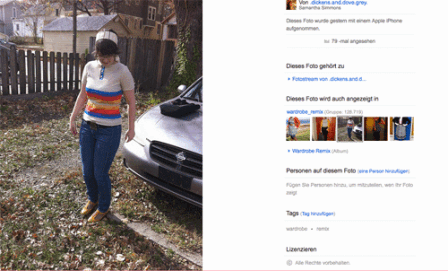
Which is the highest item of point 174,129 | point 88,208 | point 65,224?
point 174,129

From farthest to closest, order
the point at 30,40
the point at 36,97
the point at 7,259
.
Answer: the point at 30,40, the point at 36,97, the point at 7,259

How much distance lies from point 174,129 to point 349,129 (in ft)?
9.17

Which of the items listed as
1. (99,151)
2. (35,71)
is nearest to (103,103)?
(99,151)

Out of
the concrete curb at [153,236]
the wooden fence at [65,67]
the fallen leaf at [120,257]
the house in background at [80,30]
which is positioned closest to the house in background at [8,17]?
the house in background at [80,30]

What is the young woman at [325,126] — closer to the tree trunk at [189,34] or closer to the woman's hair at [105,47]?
the woman's hair at [105,47]

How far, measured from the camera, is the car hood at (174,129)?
12.4 ft

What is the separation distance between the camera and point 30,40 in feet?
160

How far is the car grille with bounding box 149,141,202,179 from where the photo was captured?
3.65 m

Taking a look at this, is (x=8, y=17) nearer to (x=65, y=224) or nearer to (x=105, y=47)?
(x=65, y=224)

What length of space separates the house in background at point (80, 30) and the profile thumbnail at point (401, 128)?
108ft

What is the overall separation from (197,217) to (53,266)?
1632 millimetres

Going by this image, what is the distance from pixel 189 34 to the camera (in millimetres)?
9555

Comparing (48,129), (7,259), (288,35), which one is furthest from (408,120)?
(48,129)

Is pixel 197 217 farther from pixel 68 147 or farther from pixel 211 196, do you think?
pixel 68 147
